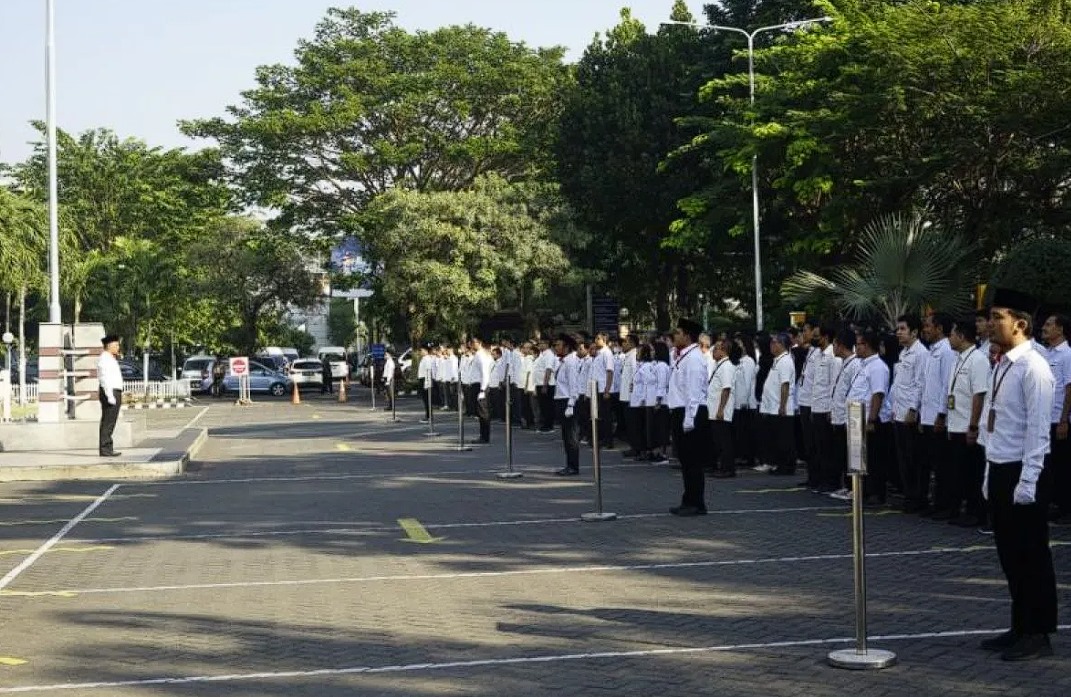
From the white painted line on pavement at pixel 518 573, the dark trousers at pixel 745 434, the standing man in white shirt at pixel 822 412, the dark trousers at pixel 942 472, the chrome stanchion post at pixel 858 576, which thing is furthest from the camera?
the dark trousers at pixel 745 434

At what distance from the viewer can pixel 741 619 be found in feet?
31.1

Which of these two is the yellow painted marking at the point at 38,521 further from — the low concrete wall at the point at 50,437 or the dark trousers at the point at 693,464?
the low concrete wall at the point at 50,437

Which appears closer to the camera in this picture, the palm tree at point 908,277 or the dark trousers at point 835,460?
the dark trousers at point 835,460

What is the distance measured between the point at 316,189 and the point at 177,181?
10632 millimetres

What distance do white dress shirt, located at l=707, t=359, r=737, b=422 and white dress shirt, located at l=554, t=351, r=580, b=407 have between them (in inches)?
71.3

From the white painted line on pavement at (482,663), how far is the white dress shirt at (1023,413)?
1112mm

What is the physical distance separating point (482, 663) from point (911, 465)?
822 centimetres

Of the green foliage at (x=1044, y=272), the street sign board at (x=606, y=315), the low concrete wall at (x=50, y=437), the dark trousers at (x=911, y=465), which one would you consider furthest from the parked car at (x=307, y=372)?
the dark trousers at (x=911, y=465)

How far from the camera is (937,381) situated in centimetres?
1477

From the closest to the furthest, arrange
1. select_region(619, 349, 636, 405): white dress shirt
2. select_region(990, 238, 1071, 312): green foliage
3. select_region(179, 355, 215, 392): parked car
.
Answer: select_region(990, 238, 1071, 312): green foliage, select_region(619, 349, 636, 405): white dress shirt, select_region(179, 355, 215, 392): parked car

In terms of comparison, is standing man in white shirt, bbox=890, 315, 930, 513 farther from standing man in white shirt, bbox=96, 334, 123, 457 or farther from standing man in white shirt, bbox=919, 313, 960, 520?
standing man in white shirt, bbox=96, 334, 123, 457

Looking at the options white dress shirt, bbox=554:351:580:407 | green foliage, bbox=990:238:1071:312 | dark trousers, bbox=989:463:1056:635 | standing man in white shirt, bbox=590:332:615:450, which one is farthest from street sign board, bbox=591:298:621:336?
dark trousers, bbox=989:463:1056:635

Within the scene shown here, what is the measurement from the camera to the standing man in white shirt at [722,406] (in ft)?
62.1

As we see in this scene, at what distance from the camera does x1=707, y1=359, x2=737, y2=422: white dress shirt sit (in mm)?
18875
